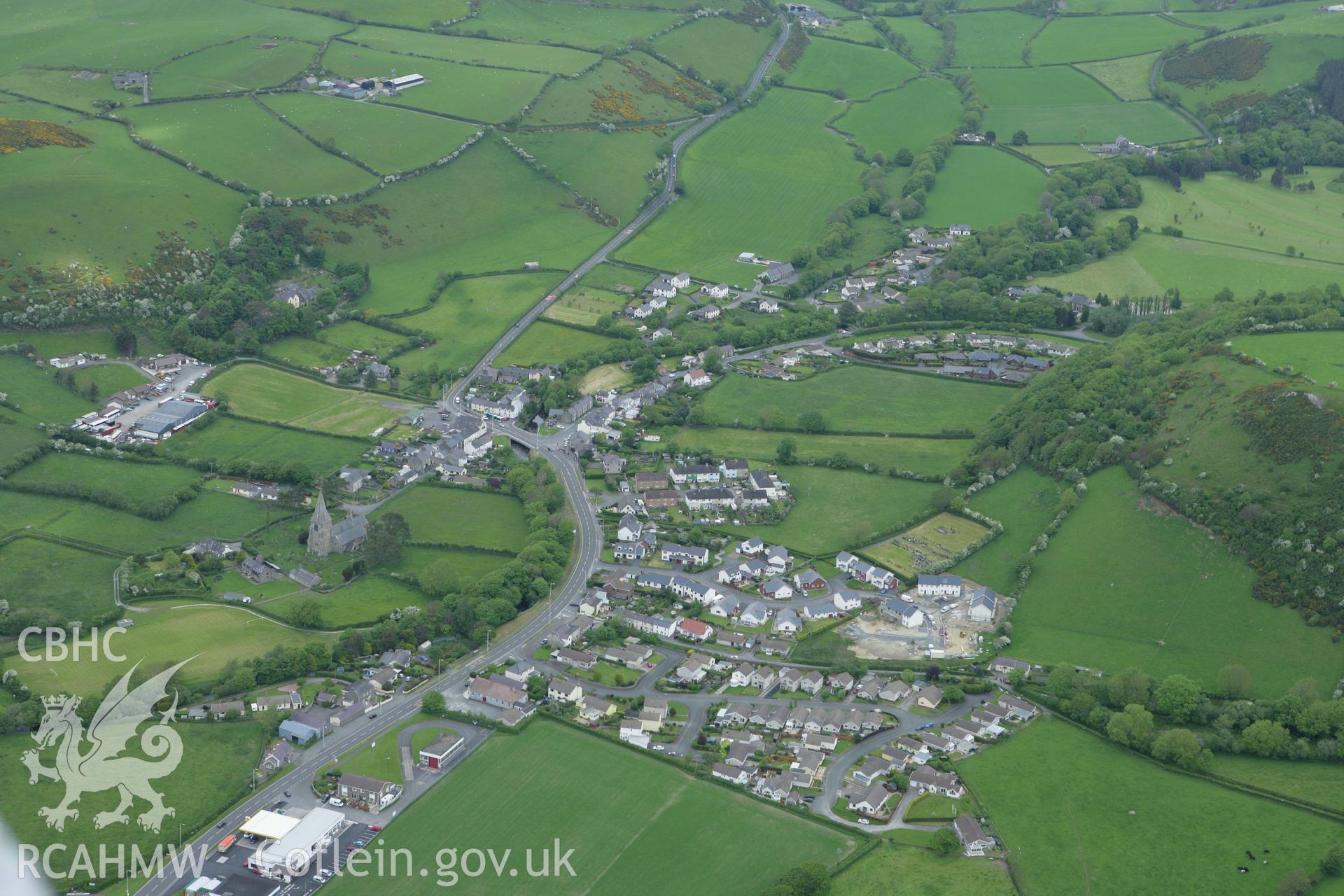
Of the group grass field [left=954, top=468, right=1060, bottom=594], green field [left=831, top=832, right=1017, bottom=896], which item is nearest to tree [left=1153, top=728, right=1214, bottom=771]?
green field [left=831, top=832, right=1017, bottom=896]

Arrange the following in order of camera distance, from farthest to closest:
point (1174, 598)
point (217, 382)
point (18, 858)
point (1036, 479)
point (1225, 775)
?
1. point (217, 382)
2. point (1036, 479)
3. point (1174, 598)
4. point (1225, 775)
5. point (18, 858)

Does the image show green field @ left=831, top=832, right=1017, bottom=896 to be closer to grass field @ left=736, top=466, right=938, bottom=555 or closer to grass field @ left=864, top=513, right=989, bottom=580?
grass field @ left=864, top=513, right=989, bottom=580

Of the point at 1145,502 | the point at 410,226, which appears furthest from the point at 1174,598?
the point at 410,226

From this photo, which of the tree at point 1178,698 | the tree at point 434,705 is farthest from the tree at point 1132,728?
the tree at point 434,705

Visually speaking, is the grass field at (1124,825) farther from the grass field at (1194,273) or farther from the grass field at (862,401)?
the grass field at (1194,273)

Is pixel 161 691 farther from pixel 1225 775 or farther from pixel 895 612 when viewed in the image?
pixel 1225 775

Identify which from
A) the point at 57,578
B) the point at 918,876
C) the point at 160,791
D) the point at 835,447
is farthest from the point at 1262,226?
the point at 160,791

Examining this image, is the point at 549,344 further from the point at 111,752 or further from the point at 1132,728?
the point at 1132,728
